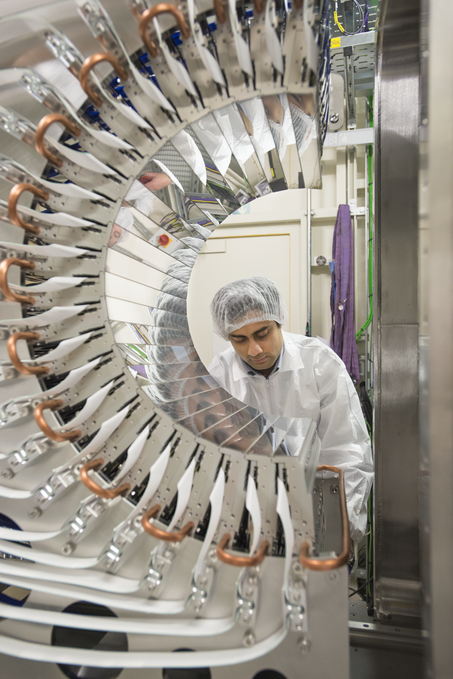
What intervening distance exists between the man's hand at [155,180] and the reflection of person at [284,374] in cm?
84

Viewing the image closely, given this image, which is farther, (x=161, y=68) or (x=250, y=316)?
(x=250, y=316)

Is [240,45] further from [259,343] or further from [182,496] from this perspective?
[259,343]

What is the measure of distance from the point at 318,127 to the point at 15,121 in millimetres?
459

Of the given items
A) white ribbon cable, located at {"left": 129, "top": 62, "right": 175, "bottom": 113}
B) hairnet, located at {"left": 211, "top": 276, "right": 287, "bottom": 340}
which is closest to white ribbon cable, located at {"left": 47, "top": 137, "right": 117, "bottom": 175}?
white ribbon cable, located at {"left": 129, "top": 62, "right": 175, "bottom": 113}

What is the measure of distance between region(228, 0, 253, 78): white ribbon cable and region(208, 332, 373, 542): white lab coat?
1130mm

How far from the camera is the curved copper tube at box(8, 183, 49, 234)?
578 mm

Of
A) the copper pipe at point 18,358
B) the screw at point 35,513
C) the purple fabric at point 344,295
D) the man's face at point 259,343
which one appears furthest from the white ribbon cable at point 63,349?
the purple fabric at point 344,295

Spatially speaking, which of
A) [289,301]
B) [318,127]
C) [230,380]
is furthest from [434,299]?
[289,301]

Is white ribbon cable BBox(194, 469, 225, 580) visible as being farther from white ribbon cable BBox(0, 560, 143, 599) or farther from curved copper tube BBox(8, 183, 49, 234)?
curved copper tube BBox(8, 183, 49, 234)

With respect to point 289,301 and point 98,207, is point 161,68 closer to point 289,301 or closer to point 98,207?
point 98,207

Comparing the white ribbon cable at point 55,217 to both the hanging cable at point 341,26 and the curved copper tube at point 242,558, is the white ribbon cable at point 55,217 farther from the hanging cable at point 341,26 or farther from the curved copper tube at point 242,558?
the hanging cable at point 341,26

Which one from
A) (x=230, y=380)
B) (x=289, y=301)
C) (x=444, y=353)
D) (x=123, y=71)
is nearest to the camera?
(x=444, y=353)

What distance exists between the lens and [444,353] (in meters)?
0.46

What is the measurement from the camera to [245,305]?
4.99 feet
